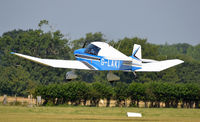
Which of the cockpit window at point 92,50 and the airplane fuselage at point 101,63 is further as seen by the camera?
the cockpit window at point 92,50

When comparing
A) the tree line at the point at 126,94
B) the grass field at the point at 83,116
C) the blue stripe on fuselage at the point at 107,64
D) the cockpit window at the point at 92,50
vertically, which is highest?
the cockpit window at the point at 92,50

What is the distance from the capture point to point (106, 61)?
31703 millimetres

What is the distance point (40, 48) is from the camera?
83.1 meters

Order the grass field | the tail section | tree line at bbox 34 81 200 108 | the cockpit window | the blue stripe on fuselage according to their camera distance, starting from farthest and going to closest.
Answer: tree line at bbox 34 81 200 108, the cockpit window, the blue stripe on fuselage, the tail section, the grass field

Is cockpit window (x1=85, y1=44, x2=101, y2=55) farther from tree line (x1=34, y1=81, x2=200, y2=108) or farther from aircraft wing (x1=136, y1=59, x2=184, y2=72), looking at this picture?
tree line (x1=34, y1=81, x2=200, y2=108)

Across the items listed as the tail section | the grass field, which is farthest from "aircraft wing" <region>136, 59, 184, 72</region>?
the grass field

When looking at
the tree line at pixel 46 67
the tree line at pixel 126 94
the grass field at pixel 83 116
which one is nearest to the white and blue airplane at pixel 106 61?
the grass field at pixel 83 116

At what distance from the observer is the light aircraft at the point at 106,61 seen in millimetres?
30755

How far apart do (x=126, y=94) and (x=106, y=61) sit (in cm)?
1604

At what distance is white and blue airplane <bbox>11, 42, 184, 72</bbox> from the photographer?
1211 inches

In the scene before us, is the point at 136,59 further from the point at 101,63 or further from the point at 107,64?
the point at 101,63

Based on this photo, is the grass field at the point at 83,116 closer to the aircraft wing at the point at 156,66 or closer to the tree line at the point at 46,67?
the aircraft wing at the point at 156,66

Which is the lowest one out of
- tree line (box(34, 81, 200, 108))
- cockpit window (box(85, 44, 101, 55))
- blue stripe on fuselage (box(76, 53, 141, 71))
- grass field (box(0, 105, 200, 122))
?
grass field (box(0, 105, 200, 122))

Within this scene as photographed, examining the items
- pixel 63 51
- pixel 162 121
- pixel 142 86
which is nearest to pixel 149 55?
pixel 63 51
